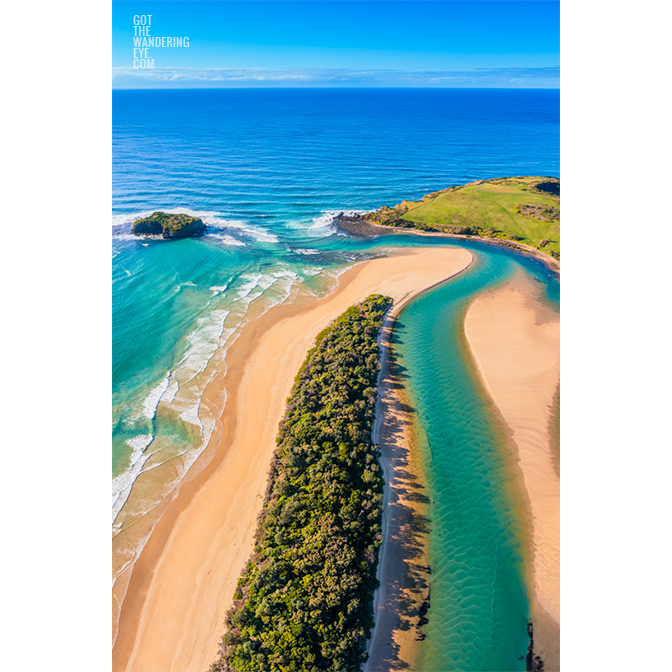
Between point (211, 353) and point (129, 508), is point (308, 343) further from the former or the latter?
point (129, 508)

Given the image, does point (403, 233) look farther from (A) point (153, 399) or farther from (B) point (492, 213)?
(A) point (153, 399)

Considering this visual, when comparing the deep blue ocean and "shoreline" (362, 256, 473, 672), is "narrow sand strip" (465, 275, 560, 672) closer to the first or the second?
the deep blue ocean

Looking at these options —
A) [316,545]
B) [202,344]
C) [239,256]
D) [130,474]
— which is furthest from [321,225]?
[316,545]

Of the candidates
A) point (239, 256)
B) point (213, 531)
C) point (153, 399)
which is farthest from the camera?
point (239, 256)

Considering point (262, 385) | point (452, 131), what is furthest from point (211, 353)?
point (452, 131)

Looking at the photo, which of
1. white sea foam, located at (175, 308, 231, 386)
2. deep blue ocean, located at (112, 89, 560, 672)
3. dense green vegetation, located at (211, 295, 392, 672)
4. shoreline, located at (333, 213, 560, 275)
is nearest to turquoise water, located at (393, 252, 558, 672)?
deep blue ocean, located at (112, 89, 560, 672)

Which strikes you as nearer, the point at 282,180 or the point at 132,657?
the point at 132,657

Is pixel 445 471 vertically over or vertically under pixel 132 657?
over
